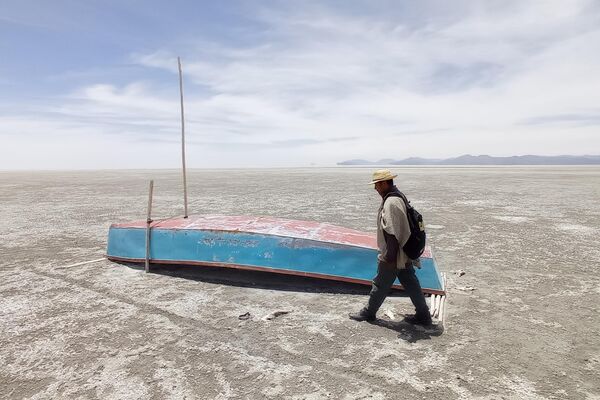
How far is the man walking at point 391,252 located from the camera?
4520mm

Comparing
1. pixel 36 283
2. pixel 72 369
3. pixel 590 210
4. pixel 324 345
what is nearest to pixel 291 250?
pixel 324 345

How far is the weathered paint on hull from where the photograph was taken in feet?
20.2

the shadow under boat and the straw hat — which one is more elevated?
the straw hat

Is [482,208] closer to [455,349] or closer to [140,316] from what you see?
[455,349]

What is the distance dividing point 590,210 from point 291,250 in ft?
48.2

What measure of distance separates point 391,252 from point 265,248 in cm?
259

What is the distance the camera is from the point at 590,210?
49.9 feet

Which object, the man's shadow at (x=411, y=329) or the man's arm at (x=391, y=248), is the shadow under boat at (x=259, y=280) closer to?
the man's shadow at (x=411, y=329)

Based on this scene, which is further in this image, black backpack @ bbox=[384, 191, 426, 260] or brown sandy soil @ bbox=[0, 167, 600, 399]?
black backpack @ bbox=[384, 191, 426, 260]

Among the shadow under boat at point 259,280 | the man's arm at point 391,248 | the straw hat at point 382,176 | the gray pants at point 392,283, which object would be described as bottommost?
the shadow under boat at point 259,280

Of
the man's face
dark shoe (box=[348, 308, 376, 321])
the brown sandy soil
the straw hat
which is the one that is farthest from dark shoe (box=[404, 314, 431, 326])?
the straw hat

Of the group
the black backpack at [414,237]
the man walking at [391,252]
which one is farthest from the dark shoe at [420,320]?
the black backpack at [414,237]

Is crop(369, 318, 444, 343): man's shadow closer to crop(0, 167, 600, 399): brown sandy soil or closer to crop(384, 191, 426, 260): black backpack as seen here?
crop(0, 167, 600, 399): brown sandy soil

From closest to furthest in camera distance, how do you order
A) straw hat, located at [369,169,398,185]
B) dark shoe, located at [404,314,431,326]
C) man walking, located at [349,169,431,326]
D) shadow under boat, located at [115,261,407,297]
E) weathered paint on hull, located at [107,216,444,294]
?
man walking, located at [349,169,431,326] < straw hat, located at [369,169,398,185] < dark shoe, located at [404,314,431,326] < weathered paint on hull, located at [107,216,444,294] < shadow under boat, located at [115,261,407,297]
